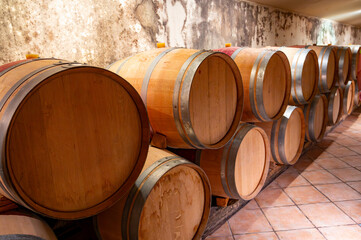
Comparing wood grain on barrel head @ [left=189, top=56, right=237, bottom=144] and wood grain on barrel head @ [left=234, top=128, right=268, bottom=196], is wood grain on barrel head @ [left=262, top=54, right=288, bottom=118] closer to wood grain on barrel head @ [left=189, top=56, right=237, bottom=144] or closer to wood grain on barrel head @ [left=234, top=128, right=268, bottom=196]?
wood grain on barrel head @ [left=234, top=128, right=268, bottom=196]

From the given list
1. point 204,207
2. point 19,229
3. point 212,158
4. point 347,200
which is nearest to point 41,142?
point 19,229

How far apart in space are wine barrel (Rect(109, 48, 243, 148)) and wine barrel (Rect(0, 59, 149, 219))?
35 centimetres

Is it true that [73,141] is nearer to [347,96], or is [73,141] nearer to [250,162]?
[250,162]

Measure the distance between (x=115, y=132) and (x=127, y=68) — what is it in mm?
872

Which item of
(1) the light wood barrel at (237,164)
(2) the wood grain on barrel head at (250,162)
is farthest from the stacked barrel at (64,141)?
(2) the wood grain on barrel head at (250,162)

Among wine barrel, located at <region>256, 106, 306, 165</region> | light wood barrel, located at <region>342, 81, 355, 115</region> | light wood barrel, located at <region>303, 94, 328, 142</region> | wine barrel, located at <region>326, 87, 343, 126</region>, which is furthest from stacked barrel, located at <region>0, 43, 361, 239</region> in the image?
light wood barrel, located at <region>342, 81, 355, 115</region>

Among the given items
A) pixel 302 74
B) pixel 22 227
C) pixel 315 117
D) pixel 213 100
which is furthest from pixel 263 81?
pixel 315 117

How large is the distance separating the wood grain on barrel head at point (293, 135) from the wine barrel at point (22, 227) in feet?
9.23

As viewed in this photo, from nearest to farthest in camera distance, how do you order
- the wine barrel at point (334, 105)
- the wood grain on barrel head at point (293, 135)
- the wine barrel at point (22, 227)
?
1. the wine barrel at point (22, 227)
2. the wood grain on barrel head at point (293, 135)
3. the wine barrel at point (334, 105)

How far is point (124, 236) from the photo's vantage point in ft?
4.90

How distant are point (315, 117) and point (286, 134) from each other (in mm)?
1349

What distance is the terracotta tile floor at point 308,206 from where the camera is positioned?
2.69m

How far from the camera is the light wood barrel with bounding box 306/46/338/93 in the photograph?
4117 millimetres

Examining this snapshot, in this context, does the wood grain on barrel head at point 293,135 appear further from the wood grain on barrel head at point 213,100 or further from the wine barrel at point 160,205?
the wine barrel at point 160,205
